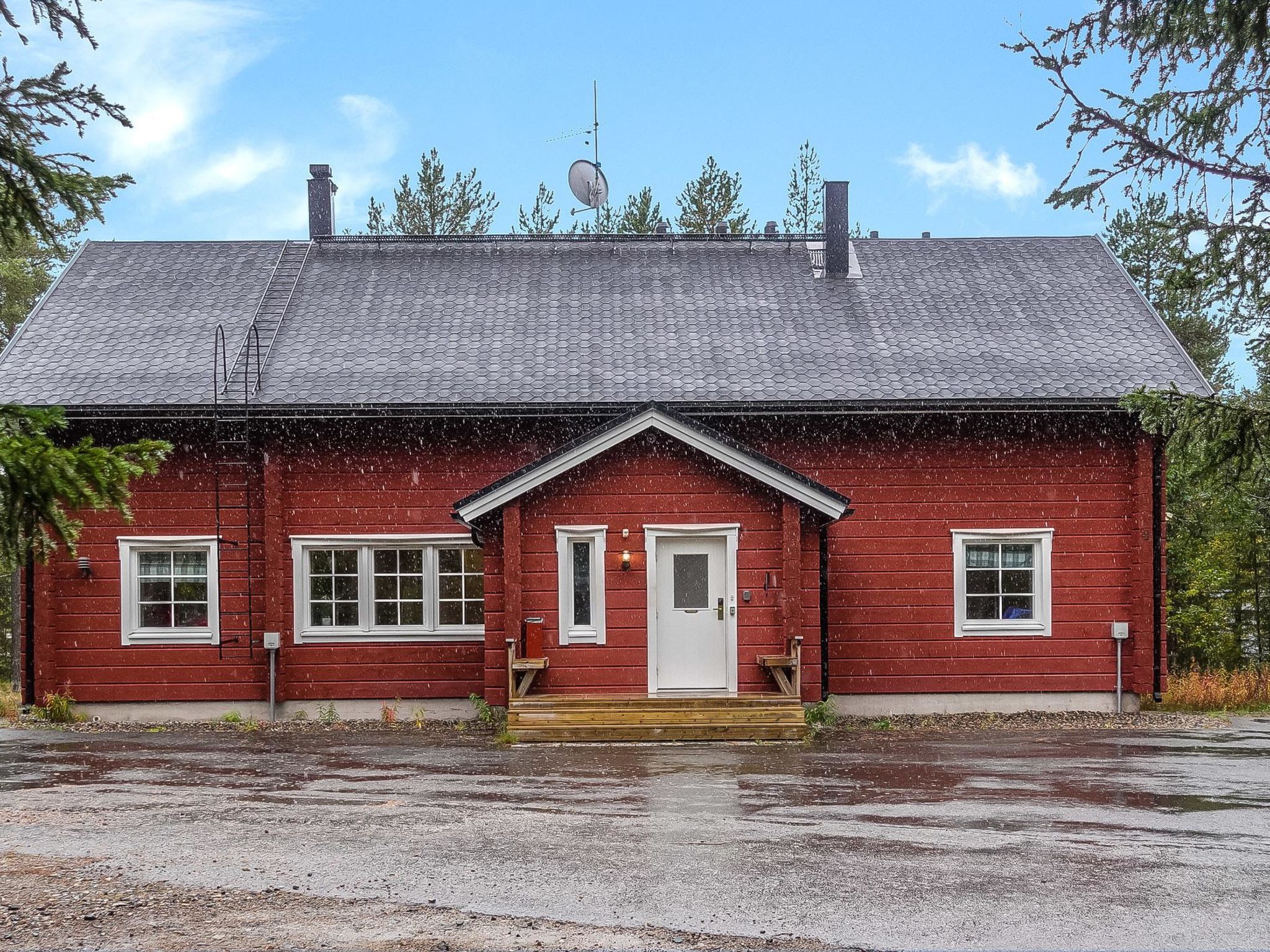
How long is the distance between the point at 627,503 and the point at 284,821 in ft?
20.8

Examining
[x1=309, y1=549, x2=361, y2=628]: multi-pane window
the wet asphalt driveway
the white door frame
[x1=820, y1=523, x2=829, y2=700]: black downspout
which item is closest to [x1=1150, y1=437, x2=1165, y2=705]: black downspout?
the wet asphalt driveway

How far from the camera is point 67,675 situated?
1580 cm

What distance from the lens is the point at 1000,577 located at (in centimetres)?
1598

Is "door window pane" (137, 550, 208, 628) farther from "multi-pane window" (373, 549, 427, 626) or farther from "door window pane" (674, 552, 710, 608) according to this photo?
"door window pane" (674, 552, 710, 608)

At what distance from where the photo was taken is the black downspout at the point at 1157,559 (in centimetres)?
1573

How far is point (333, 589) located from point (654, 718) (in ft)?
16.5

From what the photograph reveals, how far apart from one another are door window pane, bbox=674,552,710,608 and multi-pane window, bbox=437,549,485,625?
2.91 meters

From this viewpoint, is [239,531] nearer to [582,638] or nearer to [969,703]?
[582,638]

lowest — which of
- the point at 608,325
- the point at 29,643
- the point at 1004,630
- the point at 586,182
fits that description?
the point at 29,643

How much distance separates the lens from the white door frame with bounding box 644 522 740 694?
14.5 meters

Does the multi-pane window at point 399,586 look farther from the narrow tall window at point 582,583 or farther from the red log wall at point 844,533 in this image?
the narrow tall window at point 582,583

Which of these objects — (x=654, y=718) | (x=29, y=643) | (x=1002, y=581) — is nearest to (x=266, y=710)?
(x=29, y=643)

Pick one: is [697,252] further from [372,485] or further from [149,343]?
[149,343]

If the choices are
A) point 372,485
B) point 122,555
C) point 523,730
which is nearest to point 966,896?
point 523,730
